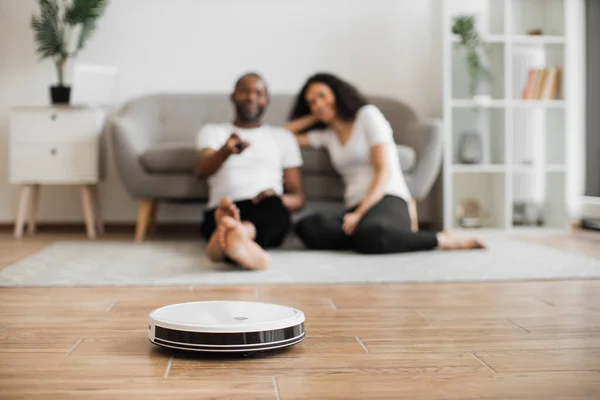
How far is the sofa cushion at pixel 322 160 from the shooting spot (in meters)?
3.42

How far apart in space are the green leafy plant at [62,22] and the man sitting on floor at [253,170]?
1.30 meters

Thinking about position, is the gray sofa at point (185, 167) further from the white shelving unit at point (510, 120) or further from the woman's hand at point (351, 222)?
the woman's hand at point (351, 222)

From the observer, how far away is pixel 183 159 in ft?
11.2

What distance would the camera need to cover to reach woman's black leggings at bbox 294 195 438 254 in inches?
108

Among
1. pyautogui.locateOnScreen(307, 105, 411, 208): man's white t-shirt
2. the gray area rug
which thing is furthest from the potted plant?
pyautogui.locateOnScreen(307, 105, 411, 208): man's white t-shirt

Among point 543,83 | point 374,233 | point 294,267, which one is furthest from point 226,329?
point 543,83

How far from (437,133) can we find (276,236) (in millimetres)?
1099

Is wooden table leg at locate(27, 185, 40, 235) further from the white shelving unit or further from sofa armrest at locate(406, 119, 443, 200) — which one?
the white shelving unit

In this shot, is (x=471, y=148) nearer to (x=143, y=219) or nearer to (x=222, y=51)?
(x=222, y=51)

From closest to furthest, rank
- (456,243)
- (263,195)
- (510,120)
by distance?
(263,195) → (456,243) → (510,120)

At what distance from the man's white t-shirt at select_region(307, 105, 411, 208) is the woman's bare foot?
23cm

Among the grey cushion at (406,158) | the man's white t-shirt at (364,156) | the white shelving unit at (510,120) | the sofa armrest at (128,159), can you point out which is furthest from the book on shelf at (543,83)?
the sofa armrest at (128,159)

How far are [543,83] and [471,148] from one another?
0.54m

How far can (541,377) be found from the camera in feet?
3.55
